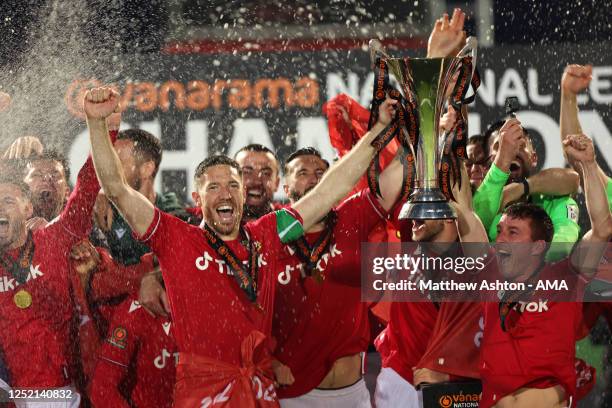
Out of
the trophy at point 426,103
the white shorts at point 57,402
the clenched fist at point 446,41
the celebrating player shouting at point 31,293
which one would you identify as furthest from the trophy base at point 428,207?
the white shorts at point 57,402

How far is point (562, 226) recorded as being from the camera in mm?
4312

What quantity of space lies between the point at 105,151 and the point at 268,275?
758 millimetres

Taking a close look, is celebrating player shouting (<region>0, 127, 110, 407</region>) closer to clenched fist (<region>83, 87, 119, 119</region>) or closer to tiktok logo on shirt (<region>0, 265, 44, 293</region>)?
tiktok logo on shirt (<region>0, 265, 44, 293</region>)

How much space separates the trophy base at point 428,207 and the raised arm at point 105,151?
0.96 meters

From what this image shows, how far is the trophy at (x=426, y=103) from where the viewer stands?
3545 mm

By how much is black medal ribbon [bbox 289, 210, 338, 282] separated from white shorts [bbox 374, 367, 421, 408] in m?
0.51

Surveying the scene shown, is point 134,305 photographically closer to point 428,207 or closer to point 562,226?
point 428,207

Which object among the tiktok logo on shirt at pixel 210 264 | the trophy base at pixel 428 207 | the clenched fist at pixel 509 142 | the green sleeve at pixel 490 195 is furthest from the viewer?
the green sleeve at pixel 490 195

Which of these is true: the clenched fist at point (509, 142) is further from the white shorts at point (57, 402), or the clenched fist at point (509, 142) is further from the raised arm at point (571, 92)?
the white shorts at point (57, 402)

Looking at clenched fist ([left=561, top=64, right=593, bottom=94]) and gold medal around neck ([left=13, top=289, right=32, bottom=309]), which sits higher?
clenched fist ([left=561, top=64, right=593, bottom=94])

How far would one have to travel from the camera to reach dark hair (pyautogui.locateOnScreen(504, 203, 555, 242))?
4.04 m

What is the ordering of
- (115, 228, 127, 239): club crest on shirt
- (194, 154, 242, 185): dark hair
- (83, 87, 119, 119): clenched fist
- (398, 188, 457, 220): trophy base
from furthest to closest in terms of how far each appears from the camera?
1. (115, 228, 127, 239): club crest on shirt
2. (194, 154, 242, 185): dark hair
3. (83, 87, 119, 119): clenched fist
4. (398, 188, 457, 220): trophy base

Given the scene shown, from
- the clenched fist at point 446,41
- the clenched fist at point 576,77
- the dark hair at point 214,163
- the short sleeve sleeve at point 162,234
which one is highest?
the clenched fist at point 446,41

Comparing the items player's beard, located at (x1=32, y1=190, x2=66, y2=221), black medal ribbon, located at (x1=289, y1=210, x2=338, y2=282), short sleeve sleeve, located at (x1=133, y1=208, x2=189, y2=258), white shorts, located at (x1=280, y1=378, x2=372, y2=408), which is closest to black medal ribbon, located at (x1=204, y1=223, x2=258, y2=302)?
short sleeve sleeve, located at (x1=133, y1=208, x2=189, y2=258)
